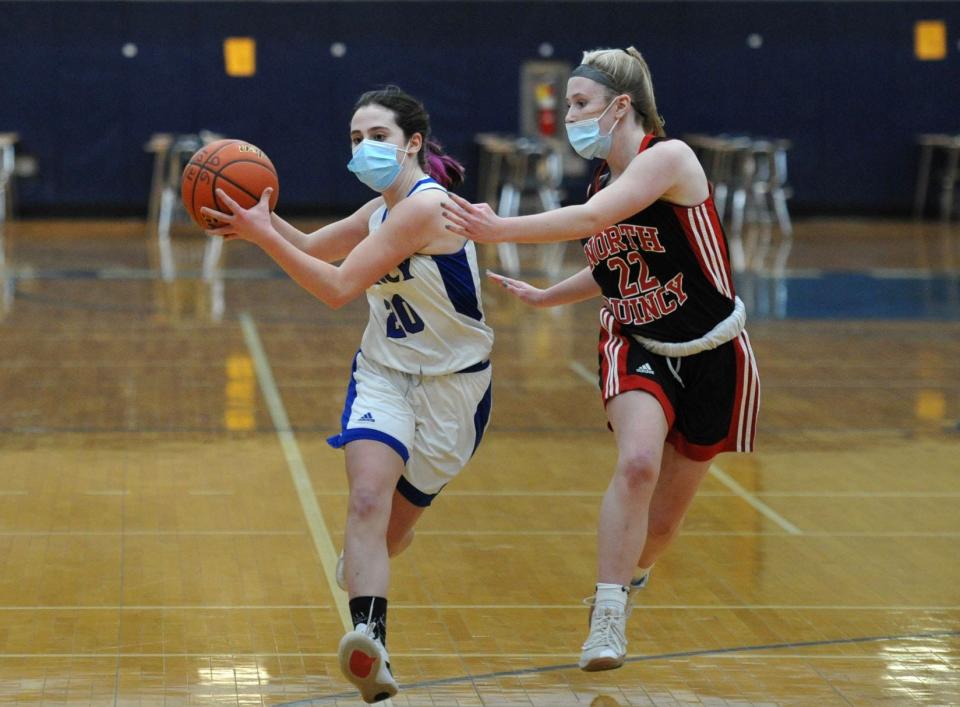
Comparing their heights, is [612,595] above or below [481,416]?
below

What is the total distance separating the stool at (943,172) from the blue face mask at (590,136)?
18.4 m

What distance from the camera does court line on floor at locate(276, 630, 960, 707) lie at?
4078mm

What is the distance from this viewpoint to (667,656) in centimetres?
446

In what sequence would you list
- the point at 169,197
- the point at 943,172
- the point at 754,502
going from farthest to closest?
the point at 943,172
the point at 169,197
the point at 754,502

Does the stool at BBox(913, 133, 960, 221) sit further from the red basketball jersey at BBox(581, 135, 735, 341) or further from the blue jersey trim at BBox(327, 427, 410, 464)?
the blue jersey trim at BBox(327, 427, 410, 464)

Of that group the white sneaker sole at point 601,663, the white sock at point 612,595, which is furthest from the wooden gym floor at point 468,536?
the white sock at point 612,595

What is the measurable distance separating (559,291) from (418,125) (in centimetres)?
79

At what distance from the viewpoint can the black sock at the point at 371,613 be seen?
3.82m

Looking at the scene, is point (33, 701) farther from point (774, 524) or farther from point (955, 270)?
point (955, 270)

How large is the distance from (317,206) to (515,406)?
13757 millimetres

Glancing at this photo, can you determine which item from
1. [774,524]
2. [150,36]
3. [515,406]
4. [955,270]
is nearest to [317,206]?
[150,36]

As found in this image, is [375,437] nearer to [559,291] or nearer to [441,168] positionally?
[441,168]

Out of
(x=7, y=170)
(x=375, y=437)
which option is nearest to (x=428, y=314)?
(x=375, y=437)

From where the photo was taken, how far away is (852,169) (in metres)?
22.7
